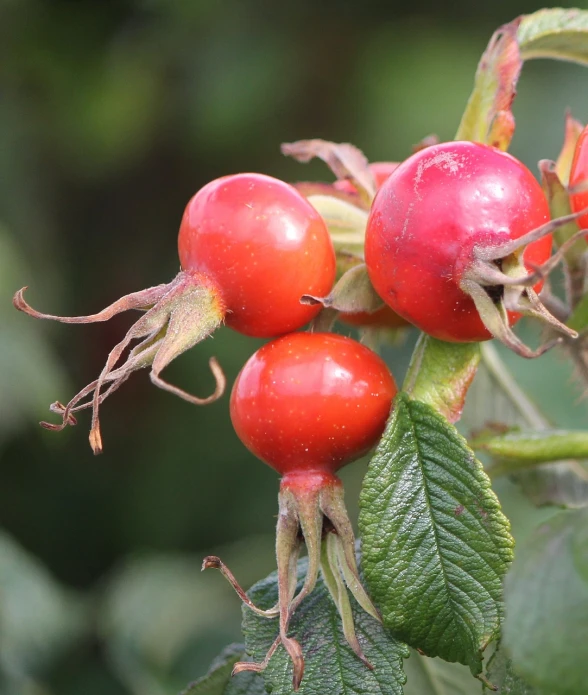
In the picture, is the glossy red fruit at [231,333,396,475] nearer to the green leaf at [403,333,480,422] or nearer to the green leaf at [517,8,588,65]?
the green leaf at [403,333,480,422]

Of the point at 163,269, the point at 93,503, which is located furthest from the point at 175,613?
the point at 163,269

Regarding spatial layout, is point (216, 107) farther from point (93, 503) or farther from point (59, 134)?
point (93, 503)

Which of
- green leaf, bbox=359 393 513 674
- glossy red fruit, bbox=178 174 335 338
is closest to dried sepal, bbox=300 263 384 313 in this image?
glossy red fruit, bbox=178 174 335 338

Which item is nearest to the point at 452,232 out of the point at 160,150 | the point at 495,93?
the point at 495,93

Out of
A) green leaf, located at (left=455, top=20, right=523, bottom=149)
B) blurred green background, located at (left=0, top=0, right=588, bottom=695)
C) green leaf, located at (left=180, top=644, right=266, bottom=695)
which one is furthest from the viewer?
blurred green background, located at (left=0, top=0, right=588, bottom=695)

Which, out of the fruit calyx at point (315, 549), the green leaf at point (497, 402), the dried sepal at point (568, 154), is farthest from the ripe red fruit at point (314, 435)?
the green leaf at point (497, 402)

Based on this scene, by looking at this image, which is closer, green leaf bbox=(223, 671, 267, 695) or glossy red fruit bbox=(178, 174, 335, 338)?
glossy red fruit bbox=(178, 174, 335, 338)

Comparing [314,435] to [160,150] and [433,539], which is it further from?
[160,150]

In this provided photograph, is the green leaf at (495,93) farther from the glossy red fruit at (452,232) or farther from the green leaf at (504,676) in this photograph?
the green leaf at (504,676)
